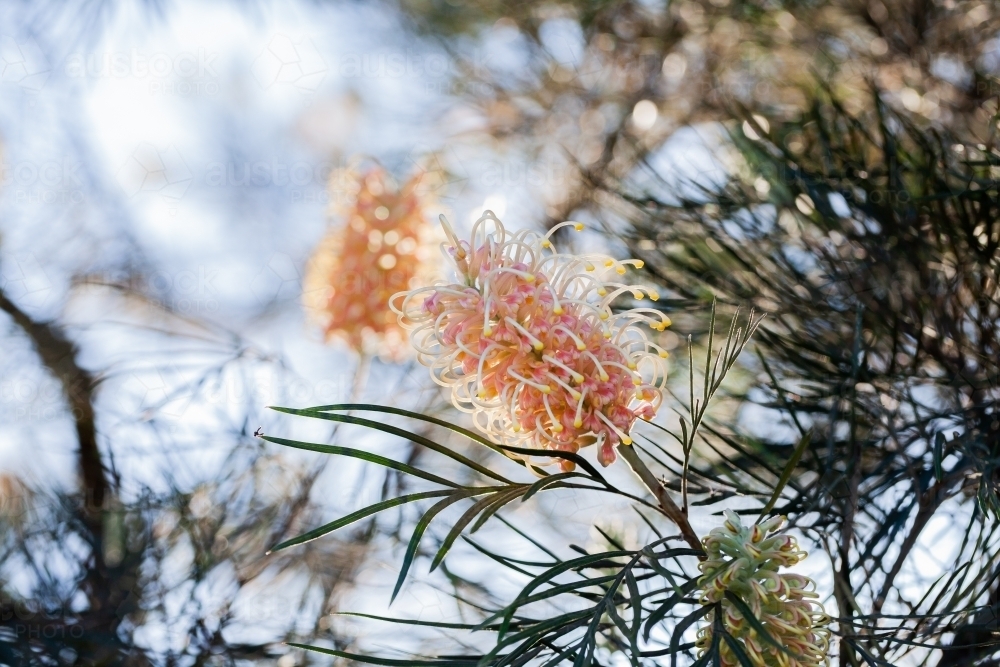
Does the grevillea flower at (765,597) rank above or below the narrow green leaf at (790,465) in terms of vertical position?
below

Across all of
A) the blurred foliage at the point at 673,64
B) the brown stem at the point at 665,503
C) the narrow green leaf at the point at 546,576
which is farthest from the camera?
the blurred foliage at the point at 673,64

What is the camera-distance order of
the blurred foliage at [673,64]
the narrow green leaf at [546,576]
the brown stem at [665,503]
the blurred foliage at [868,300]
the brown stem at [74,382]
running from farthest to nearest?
1. the blurred foliage at [673,64]
2. the brown stem at [74,382]
3. the blurred foliage at [868,300]
4. the brown stem at [665,503]
5. the narrow green leaf at [546,576]

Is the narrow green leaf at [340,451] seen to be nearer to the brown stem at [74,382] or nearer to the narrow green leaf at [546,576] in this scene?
the narrow green leaf at [546,576]

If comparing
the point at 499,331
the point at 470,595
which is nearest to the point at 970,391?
the point at 499,331

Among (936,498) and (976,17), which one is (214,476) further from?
(976,17)

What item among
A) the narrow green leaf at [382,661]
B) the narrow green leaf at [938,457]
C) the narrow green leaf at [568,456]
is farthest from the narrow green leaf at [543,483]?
the narrow green leaf at [938,457]

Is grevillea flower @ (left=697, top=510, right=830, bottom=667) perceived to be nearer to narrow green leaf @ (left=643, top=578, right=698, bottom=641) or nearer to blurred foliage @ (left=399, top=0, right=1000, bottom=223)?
narrow green leaf @ (left=643, top=578, right=698, bottom=641)

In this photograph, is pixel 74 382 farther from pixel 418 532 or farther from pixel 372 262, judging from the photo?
pixel 418 532

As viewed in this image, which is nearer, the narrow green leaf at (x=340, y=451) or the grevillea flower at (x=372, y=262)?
the narrow green leaf at (x=340, y=451)
